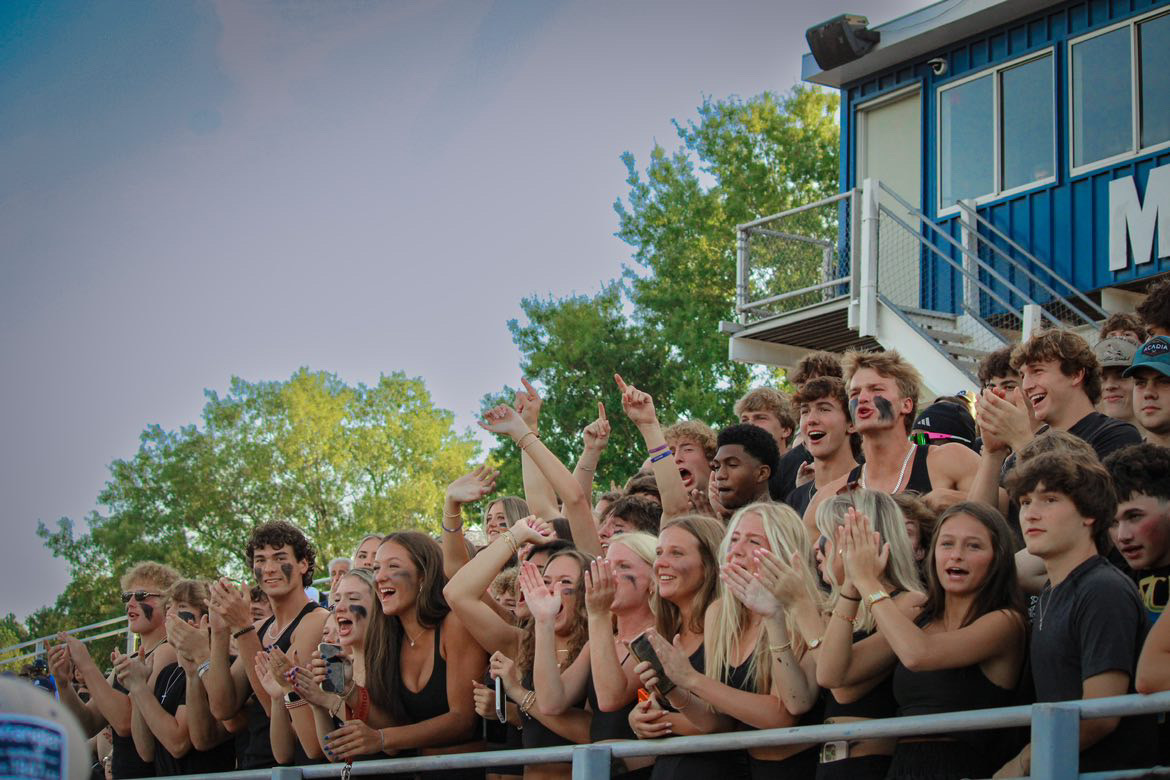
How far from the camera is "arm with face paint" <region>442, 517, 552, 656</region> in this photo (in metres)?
5.93

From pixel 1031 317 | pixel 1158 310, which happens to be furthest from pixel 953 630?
pixel 1031 317

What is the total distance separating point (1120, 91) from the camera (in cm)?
1292

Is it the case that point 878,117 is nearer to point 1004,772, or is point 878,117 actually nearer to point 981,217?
point 981,217

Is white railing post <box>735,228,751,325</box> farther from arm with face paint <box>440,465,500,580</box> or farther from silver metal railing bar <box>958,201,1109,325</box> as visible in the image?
arm with face paint <box>440,465,500,580</box>

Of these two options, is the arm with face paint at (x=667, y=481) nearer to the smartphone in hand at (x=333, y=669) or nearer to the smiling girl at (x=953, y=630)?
the smartphone in hand at (x=333, y=669)

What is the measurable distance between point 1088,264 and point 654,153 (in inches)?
752

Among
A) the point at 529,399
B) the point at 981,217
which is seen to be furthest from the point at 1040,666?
the point at 981,217

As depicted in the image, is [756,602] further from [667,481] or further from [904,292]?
[904,292]

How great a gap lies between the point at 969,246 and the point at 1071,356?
8837mm

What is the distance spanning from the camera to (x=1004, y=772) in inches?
155

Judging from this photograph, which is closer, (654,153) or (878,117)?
(878,117)

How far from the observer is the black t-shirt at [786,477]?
22.9 ft

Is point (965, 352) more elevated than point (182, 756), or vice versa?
point (965, 352)

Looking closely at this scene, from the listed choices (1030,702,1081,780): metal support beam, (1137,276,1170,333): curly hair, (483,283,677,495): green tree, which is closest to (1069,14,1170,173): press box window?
(1137,276,1170,333): curly hair
